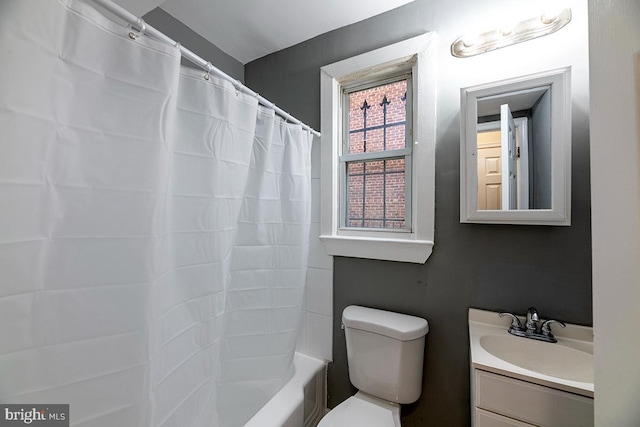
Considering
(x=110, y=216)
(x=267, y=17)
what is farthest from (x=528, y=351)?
(x=267, y=17)

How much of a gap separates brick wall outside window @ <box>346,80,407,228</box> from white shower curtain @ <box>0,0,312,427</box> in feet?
2.48

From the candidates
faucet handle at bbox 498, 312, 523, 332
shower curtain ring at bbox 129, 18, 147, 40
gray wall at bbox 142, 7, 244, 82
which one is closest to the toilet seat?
faucet handle at bbox 498, 312, 523, 332

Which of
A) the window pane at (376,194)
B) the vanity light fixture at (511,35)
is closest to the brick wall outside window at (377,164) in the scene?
the window pane at (376,194)

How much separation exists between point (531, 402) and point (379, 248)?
826mm

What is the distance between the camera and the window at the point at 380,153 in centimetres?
134

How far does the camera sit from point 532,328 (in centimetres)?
108

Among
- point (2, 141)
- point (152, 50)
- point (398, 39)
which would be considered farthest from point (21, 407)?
point (398, 39)

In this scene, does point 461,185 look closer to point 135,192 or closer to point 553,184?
point 553,184

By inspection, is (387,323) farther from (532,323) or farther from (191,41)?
(191,41)

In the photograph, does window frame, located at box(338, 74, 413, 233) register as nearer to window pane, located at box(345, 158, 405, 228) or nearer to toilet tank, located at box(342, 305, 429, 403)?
window pane, located at box(345, 158, 405, 228)

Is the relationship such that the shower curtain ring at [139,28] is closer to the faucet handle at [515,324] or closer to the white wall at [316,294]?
the white wall at [316,294]

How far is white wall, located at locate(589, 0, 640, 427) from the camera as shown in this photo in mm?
468

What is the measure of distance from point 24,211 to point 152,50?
0.55m

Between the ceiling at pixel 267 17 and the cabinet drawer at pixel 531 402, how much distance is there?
1811 mm
